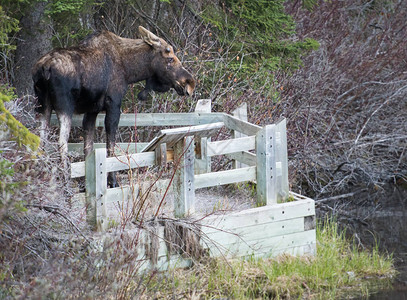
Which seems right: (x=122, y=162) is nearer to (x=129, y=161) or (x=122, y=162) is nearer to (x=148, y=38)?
(x=129, y=161)

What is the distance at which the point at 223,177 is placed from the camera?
748cm

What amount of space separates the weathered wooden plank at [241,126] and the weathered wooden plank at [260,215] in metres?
0.86

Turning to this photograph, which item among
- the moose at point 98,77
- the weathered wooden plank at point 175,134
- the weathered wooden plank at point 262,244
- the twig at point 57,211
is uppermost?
the moose at point 98,77

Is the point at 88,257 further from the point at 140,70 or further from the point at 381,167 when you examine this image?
the point at 381,167

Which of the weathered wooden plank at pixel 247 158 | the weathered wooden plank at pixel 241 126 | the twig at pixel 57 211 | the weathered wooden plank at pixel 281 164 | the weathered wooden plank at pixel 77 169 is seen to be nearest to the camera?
the twig at pixel 57 211

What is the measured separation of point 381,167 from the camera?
44.0 ft

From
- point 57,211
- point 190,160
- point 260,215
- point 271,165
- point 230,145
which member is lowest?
point 260,215

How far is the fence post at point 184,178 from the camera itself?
697 cm

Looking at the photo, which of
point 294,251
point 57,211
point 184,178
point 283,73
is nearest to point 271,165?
point 294,251

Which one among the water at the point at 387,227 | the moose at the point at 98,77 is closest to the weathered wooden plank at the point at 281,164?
the moose at the point at 98,77

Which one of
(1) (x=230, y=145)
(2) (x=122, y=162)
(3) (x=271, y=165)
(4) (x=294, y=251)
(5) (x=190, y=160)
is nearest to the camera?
(2) (x=122, y=162)

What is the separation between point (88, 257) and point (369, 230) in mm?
5768

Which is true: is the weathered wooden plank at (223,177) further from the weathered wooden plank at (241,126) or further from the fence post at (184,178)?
the weathered wooden plank at (241,126)

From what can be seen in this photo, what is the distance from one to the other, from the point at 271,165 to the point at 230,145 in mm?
552
